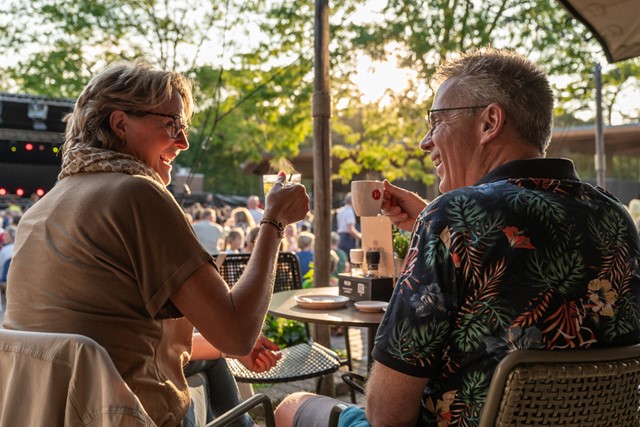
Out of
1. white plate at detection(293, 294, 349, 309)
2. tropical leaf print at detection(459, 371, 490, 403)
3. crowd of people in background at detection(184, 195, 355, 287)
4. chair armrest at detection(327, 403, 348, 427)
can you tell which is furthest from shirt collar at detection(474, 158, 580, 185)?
crowd of people in background at detection(184, 195, 355, 287)

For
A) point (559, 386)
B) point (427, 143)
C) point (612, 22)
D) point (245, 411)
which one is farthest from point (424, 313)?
point (612, 22)

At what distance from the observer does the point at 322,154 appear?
466cm

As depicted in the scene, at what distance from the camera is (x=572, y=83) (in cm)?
1055

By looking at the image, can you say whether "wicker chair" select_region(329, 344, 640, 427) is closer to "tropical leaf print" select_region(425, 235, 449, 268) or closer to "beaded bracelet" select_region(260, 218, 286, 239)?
"tropical leaf print" select_region(425, 235, 449, 268)

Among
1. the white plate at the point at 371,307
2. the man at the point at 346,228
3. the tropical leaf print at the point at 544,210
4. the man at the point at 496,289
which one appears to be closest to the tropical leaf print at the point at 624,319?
the man at the point at 496,289

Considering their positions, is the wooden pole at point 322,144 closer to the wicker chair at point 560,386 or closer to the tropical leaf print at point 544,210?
the tropical leaf print at point 544,210

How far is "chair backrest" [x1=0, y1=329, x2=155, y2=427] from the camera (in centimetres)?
130

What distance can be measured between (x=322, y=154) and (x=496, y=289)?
340 cm

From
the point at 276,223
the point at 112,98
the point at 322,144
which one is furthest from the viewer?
the point at 322,144

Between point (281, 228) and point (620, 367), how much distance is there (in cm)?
95

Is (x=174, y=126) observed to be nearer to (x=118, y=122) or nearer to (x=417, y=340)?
(x=118, y=122)

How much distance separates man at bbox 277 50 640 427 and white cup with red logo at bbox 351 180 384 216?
1.20 metres

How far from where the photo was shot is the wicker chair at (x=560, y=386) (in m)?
1.19

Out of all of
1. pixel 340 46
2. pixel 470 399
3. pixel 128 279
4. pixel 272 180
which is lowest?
pixel 470 399
